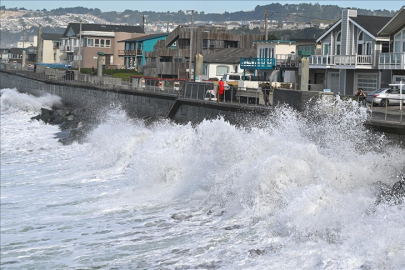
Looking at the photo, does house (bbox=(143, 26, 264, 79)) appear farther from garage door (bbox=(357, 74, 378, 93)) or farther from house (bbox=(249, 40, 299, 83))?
garage door (bbox=(357, 74, 378, 93))

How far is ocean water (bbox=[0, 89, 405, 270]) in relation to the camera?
1105 cm

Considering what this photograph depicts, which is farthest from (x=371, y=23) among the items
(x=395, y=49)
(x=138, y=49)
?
(x=138, y=49)

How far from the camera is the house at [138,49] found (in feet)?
276

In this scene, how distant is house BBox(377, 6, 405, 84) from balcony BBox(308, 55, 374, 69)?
1.10 meters

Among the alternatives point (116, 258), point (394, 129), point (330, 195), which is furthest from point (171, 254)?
point (394, 129)

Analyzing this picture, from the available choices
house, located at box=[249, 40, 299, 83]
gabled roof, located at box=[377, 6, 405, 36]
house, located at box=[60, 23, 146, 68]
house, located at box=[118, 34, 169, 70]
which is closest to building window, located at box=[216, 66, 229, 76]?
house, located at box=[249, 40, 299, 83]

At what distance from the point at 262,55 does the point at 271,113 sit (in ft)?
108

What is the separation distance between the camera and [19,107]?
5256cm

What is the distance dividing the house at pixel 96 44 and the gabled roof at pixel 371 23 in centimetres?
6206

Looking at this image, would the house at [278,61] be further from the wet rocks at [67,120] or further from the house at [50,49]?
the house at [50,49]

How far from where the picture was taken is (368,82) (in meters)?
34.1

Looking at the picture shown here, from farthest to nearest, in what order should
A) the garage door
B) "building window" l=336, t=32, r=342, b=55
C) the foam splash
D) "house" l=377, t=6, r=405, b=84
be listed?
the foam splash
"building window" l=336, t=32, r=342, b=55
the garage door
"house" l=377, t=6, r=405, b=84

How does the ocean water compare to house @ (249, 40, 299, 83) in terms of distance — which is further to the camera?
house @ (249, 40, 299, 83)

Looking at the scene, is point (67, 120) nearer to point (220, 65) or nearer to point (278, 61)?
point (278, 61)
